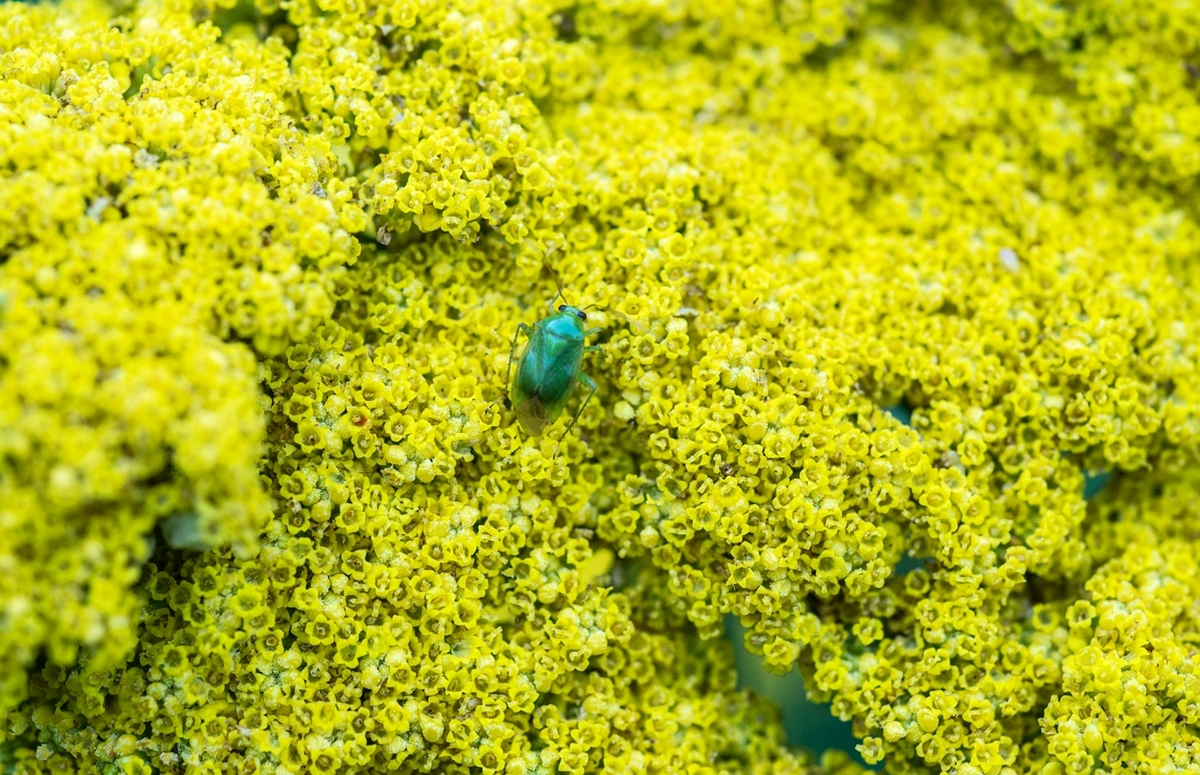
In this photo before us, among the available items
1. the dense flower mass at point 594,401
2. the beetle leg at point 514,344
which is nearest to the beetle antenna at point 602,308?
the dense flower mass at point 594,401

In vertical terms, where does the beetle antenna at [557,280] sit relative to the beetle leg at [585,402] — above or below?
above

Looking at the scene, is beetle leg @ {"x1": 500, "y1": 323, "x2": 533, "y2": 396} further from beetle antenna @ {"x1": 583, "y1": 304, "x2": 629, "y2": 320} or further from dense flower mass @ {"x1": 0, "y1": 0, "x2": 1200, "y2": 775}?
beetle antenna @ {"x1": 583, "y1": 304, "x2": 629, "y2": 320}

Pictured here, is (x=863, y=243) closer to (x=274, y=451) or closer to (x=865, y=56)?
(x=865, y=56)

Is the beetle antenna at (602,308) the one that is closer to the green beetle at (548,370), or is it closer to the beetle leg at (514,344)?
the green beetle at (548,370)

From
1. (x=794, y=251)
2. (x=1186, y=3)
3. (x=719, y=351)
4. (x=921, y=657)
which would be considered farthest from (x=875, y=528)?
(x=1186, y=3)

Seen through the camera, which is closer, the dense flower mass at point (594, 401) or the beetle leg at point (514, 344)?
the dense flower mass at point (594, 401)

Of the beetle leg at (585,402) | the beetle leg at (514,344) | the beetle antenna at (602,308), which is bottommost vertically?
the beetle leg at (585,402)
